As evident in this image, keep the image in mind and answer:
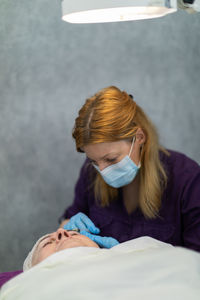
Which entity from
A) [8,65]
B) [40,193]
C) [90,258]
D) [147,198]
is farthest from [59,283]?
[8,65]

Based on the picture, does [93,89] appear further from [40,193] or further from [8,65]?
[40,193]

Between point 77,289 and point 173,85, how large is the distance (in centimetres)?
137

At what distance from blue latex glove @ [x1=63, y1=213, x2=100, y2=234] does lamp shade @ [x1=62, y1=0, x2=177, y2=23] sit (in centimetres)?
89

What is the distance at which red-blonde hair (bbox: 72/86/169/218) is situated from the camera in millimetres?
1673

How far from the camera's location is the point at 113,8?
1233mm

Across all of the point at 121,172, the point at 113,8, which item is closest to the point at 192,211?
the point at 121,172

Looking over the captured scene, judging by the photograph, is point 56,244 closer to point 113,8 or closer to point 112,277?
point 112,277

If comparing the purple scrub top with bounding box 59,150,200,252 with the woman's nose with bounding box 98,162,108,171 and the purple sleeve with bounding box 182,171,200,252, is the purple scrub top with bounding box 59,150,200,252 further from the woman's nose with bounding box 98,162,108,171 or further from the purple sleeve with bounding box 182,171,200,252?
the woman's nose with bounding box 98,162,108,171

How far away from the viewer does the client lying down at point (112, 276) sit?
126cm

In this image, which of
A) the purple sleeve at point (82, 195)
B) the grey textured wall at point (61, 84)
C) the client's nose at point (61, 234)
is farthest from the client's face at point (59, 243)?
the grey textured wall at point (61, 84)

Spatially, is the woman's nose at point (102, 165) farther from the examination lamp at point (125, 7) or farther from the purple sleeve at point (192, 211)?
the examination lamp at point (125, 7)

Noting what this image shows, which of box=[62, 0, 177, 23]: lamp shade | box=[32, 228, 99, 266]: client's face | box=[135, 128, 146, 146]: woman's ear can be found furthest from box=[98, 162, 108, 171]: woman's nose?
box=[62, 0, 177, 23]: lamp shade

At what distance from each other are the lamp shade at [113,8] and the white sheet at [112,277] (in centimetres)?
77

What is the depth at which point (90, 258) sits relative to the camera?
1.49 metres
